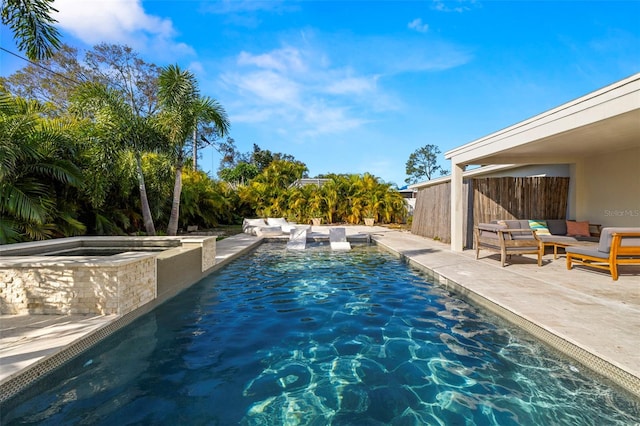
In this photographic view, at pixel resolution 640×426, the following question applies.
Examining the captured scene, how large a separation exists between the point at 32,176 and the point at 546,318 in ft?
35.2

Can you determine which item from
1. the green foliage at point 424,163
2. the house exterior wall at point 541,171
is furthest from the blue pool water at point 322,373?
the green foliage at point 424,163

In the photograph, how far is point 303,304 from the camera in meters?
5.43

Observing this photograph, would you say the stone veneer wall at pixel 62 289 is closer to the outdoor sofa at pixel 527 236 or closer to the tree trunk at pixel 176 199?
the tree trunk at pixel 176 199

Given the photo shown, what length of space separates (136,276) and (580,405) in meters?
5.30

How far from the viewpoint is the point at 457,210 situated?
991cm

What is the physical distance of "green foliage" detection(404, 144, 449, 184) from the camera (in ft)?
185

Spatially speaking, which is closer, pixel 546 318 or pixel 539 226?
pixel 546 318

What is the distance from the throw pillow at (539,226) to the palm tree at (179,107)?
11.1 m

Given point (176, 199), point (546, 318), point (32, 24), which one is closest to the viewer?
point (546, 318)

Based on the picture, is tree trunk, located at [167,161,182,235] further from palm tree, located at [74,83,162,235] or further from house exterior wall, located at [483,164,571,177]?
house exterior wall, located at [483,164,571,177]

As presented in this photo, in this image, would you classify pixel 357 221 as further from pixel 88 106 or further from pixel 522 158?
pixel 88 106

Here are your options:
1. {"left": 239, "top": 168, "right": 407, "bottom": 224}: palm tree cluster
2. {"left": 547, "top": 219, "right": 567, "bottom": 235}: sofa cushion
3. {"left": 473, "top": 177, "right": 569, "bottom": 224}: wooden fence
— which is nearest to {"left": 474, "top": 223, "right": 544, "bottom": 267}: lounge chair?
{"left": 473, "top": 177, "right": 569, "bottom": 224}: wooden fence

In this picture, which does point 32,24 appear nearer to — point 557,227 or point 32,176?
point 32,176

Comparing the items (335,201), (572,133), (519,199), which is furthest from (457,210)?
(335,201)
